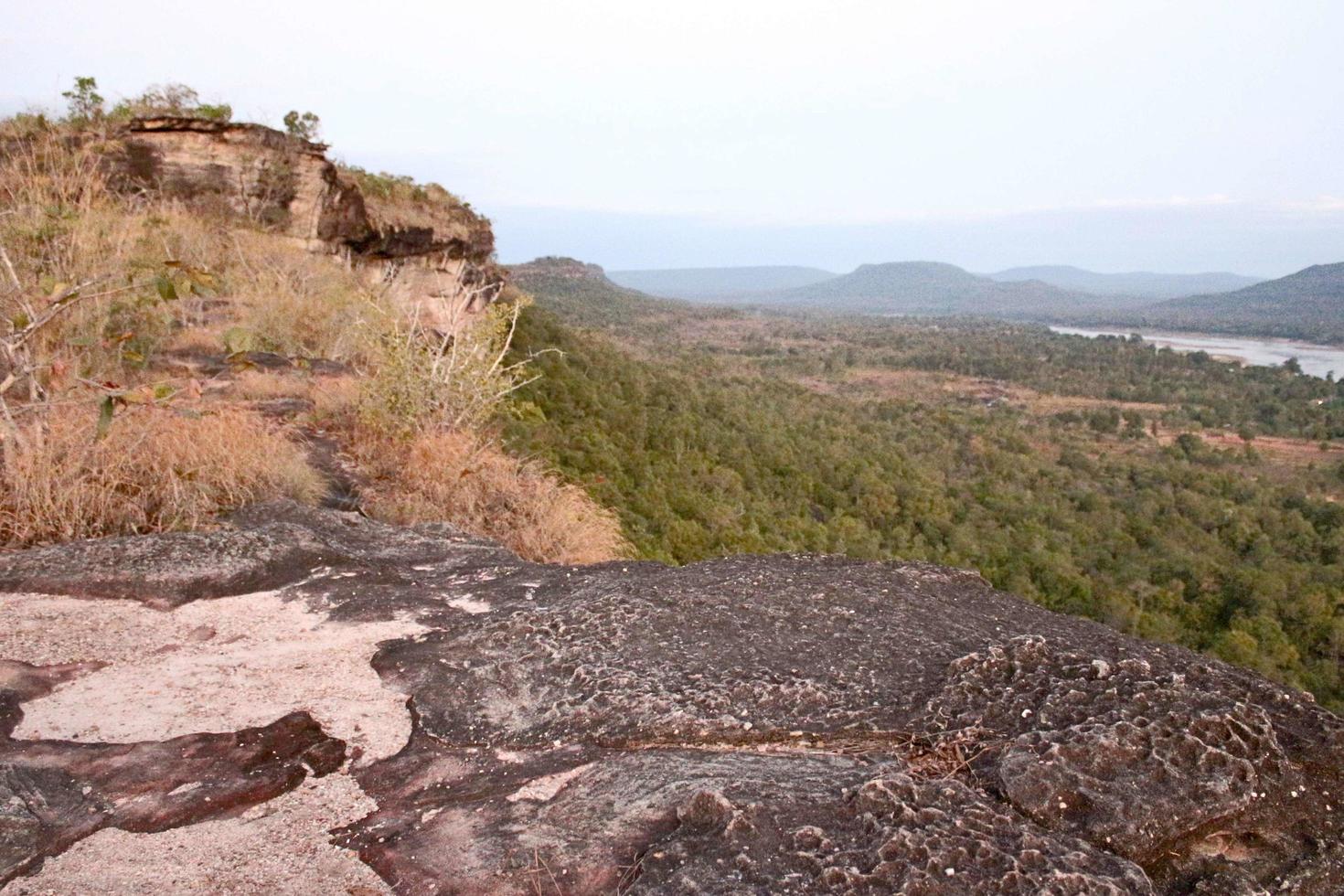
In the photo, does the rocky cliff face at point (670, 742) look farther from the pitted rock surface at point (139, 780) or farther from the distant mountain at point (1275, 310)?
the distant mountain at point (1275, 310)

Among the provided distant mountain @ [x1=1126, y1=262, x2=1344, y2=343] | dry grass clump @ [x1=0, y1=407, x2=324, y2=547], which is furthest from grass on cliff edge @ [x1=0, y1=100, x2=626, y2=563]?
distant mountain @ [x1=1126, y1=262, x2=1344, y2=343]

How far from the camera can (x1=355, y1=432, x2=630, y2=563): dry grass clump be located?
581cm

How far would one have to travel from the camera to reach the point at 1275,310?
5285 inches

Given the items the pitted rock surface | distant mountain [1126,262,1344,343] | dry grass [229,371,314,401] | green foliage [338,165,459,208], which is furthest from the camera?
distant mountain [1126,262,1344,343]

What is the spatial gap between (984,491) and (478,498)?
26229 millimetres

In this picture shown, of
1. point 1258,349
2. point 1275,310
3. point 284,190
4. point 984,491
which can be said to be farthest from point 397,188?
point 1275,310

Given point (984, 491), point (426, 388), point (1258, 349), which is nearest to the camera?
point (426, 388)

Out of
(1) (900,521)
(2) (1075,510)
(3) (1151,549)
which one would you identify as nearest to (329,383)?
(1) (900,521)

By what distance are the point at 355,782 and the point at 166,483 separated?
292 centimetres

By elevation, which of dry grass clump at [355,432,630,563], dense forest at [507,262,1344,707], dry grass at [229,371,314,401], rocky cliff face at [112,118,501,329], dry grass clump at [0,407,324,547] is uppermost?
rocky cliff face at [112,118,501,329]

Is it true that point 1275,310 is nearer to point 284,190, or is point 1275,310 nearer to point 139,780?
point 284,190

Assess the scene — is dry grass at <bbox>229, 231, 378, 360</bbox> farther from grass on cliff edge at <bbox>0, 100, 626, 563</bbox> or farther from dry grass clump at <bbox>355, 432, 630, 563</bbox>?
dry grass clump at <bbox>355, 432, 630, 563</bbox>

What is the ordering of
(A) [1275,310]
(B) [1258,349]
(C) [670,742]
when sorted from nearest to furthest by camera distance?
(C) [670,742] → (B) [1258,349] → (A) [1275,310]

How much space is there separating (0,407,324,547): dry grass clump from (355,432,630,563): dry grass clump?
87 cm
